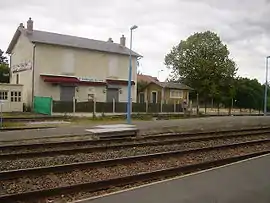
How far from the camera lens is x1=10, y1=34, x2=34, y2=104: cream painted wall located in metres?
38.1

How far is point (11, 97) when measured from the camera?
34.3 meters

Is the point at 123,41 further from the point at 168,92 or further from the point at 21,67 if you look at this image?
the point at 21,67

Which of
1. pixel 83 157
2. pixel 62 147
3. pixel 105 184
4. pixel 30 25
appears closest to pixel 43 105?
pixel 30 25

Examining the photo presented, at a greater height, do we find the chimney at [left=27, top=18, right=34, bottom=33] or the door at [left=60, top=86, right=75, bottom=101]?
the chimney at [left=27, top=18, right=34, bottom=33]

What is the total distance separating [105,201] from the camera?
228 inches

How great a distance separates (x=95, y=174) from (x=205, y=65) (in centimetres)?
4130

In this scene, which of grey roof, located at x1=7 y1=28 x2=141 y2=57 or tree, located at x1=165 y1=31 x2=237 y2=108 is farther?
tree, located at x1=165 y1=31 x2=237 y2=108

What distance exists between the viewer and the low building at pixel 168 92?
163 feet

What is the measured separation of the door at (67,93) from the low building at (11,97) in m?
4.52

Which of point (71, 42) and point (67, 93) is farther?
point (71, 42)

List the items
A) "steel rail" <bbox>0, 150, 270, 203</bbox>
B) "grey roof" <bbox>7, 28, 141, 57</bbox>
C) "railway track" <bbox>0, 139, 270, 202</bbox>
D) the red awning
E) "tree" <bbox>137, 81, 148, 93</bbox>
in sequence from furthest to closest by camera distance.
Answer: "tree" <bbox>137, 81, 148, 93</bbox> < "grey roof" <bbox>7, 28, 141, 57</bbox> < the red awning < "railway track" <bbox>0, 139, 270, 202</bbox> < "steel rail" <bbox>0, 150, 270, 203</bbox>

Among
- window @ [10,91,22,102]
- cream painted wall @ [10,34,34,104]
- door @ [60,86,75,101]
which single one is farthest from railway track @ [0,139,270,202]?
cream painted wall @ [10,34,34,104]

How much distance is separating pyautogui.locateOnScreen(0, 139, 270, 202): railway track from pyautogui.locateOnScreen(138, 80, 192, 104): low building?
37662 mm

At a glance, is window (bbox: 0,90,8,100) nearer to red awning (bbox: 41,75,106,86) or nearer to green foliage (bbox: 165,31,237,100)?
red awning (bbox: 41,75,106,86)
